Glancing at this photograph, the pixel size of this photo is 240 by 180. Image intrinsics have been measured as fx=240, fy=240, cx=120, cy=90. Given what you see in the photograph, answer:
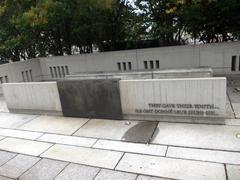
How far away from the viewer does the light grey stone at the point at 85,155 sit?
4.06m

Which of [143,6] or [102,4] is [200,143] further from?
[143,6]

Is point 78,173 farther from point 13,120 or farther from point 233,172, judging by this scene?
point 13,120

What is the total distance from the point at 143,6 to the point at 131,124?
604 cm

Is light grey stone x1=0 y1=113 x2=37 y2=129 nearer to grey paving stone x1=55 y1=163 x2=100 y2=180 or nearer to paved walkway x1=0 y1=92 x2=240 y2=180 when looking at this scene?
paved walkway x1=0 y1=92 x2=240 y2=180

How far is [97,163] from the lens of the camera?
13.3 ft

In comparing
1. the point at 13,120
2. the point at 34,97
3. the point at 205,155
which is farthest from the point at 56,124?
the point at 205,155

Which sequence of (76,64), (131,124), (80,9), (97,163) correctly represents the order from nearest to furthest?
(97,163)
(131,124)
(80,9)
(76,64)

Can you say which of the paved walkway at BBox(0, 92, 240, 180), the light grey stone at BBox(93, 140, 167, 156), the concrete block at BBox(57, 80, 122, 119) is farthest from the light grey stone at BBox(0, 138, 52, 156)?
the concrete block at BBox(57, 80, 122, 119)

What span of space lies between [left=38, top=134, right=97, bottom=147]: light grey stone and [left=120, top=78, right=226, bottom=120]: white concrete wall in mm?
1207

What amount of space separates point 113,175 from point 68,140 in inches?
67.8

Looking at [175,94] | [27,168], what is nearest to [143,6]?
[175,94]

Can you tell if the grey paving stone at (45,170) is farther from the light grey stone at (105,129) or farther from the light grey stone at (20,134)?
the light grey stone at (20,134)

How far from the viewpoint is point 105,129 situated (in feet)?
17.6

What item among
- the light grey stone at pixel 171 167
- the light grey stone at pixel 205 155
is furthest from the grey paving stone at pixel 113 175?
the light grey stone at pixel 205 155
